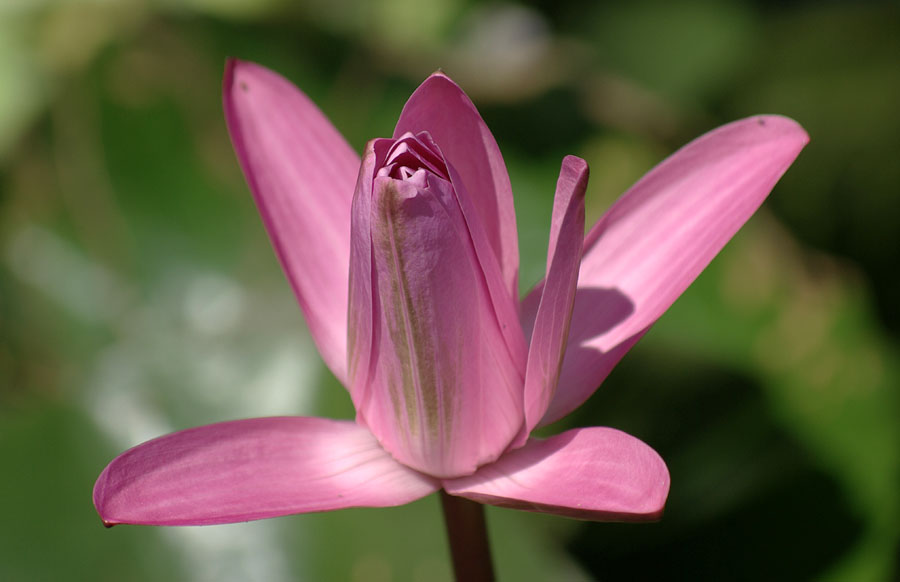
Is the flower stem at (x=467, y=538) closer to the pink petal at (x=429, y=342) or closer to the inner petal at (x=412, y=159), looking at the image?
the pink petal at (x=429, y=342)

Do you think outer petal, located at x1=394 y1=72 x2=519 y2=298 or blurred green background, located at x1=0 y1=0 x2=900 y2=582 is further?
blurred green background, located at x1=0 y1=0 x2=900 y2=582

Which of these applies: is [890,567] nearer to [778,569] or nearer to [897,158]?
[778,569]

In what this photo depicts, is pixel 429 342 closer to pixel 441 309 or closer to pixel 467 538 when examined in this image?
pixel 441 309

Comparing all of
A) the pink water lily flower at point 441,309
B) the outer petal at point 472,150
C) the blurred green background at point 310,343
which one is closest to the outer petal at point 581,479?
the pink water lily flower at point 441,309

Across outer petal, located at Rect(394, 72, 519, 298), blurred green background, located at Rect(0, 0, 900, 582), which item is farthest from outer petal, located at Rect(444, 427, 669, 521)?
blurred green background, located at Rect(0, 0, 900, 582)

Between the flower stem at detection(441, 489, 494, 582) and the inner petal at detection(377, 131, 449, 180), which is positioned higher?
the inner petal at detection(377, 131, 449, 180)

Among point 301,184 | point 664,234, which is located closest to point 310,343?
point 301,184

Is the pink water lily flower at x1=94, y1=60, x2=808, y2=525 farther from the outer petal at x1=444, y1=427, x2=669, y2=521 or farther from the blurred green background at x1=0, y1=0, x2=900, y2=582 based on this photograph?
the blurred green background at x1=0, y1=0, x2=900, y2=582
